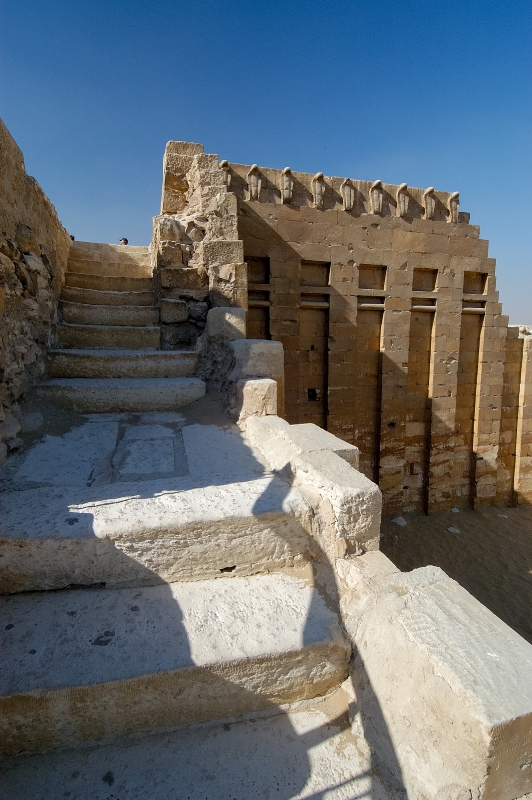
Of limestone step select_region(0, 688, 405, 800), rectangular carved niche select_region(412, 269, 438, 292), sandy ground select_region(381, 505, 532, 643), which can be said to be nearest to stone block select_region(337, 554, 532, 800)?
limestone step select_region(0, 688, 405, 800)

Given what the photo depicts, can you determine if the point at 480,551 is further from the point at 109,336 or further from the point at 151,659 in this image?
the point at 151,659

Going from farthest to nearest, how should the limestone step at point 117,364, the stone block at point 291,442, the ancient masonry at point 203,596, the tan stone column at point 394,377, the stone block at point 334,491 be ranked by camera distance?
the tan stone column at point 394,377 < the limestone step at point 117,364 < the stone block at point 291,442 < the stone block at point 334,491 < the ancient masonry at point 203,596

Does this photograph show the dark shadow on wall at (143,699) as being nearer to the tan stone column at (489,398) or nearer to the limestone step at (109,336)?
the limestone step at (109,336)

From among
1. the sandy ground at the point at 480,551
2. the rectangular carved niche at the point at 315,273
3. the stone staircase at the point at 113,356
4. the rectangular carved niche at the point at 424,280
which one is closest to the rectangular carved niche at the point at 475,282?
the rectangular carved niche at the point at 424,280

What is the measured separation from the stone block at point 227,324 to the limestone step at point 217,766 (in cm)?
328

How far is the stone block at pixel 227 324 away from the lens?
4.24 metres

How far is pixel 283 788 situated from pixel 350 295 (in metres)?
7.19

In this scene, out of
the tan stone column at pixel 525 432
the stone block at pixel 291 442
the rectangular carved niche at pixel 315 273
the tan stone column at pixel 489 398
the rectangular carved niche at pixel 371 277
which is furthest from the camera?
the tan stone column at pixel 525 432

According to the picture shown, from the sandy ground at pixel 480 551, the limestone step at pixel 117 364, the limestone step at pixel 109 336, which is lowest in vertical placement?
the sandy ground at pixel 480 551

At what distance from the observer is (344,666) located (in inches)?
66.3

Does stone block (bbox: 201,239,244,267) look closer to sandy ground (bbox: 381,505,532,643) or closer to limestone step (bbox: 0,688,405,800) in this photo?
limestone step (bbox: 0,688,405,800)

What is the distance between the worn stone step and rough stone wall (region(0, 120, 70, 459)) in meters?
0.73

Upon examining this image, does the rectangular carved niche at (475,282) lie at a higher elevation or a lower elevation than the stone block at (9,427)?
higher

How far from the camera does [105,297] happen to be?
526cm
